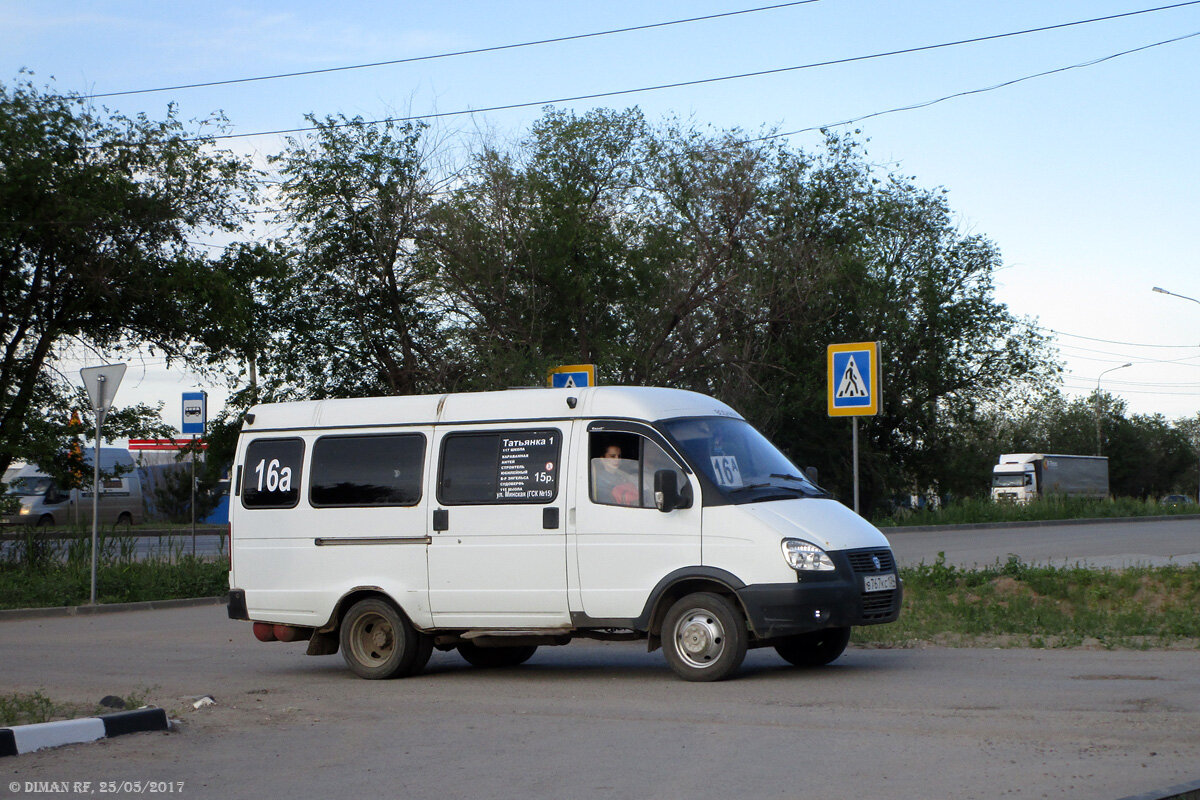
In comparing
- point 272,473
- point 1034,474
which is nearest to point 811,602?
point 272,473

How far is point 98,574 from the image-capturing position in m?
20.0

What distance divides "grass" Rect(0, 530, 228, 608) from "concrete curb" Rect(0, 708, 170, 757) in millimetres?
11562

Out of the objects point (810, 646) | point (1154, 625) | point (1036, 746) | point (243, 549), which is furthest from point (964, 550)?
point (1036, 746)

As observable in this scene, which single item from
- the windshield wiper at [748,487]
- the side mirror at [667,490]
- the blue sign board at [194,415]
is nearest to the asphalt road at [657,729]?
the side mirror at [667,490]

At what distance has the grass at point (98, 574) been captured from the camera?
1902cm

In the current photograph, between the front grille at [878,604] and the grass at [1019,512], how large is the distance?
24.9m

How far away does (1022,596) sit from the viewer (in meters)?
14.6

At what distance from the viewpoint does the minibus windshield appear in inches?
409

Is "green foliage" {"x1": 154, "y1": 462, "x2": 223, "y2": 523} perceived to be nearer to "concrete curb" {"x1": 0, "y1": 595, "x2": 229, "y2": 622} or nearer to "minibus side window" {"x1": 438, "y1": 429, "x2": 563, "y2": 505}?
"concrete curb" {"x1": 0, "y1": 595, "x2": 229, "y2": 622}

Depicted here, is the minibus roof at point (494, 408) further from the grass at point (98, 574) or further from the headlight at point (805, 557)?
the grass at point (98, 574)

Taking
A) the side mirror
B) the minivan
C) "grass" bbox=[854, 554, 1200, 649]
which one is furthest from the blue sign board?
the side mirror

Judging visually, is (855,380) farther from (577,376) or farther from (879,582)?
(577,376)

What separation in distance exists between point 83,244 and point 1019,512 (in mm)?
27924

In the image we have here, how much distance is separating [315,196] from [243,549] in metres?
22.2
